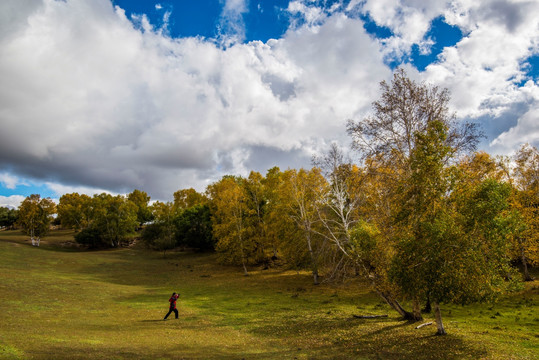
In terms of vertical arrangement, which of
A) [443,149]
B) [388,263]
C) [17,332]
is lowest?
[17,332]

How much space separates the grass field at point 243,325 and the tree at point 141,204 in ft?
305

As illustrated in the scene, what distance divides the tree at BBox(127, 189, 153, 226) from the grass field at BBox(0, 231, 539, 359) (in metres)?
92.9

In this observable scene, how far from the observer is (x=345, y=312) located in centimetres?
2550

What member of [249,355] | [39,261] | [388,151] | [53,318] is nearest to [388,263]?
[388,151]

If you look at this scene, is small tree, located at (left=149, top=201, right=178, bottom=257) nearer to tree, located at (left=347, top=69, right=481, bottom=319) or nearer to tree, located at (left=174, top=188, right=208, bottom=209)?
tree, located at (left=174, top=188, right=208, bottom=209)

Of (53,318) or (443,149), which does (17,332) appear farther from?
(443,149)

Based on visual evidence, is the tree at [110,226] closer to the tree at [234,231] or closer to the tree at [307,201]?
the tree at [234,231]

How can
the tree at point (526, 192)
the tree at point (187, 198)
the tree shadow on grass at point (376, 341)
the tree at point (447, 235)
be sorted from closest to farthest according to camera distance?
the tree at point (447, 235), the tree shadow on grass at point (376, 341), the tree at point (526, 192), the tree at point (187, 198)

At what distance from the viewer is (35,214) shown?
81438mm

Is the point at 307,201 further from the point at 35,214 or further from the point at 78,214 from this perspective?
the point at 78,214

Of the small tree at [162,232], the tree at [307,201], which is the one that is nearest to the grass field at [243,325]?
the tree at [307,201]

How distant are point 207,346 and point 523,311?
24.4 metres

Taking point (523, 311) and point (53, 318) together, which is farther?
point (523, 311)

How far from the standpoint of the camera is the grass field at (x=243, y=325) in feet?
→ 49.7
